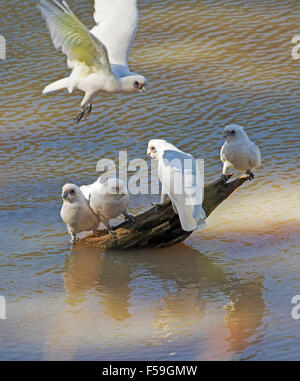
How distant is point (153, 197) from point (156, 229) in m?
1.26

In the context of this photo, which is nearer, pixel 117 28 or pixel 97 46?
pixel 97 46

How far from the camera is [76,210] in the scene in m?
6.89

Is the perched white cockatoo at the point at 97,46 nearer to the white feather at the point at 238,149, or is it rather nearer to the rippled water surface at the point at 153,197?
the white feather at the point at 238,149

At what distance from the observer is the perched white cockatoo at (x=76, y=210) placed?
22.5ft

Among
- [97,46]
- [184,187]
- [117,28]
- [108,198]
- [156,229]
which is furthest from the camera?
[117,28]

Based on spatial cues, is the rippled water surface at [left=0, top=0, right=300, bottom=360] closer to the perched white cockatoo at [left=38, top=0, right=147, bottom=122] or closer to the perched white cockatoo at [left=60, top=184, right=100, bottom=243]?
the perched white cockatoo at [left=60, top=184, right=100, bottom=243]

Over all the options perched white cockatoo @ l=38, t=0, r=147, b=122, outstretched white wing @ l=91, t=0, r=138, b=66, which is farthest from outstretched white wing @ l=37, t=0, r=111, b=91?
outstretched white wing @ l=91, t=0, r=138, b=66

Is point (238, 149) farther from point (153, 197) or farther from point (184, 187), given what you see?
point (153, 197)

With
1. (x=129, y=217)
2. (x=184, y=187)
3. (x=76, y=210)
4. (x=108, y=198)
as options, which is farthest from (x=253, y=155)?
(x=76, y=210)

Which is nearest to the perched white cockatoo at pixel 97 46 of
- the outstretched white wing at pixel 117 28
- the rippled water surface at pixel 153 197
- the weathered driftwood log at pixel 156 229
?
the outstretched white wing at pixel 117 28

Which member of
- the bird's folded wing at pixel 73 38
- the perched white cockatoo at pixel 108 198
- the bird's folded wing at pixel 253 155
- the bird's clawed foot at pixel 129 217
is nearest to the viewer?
the bird's folded wing at pixel 73 38

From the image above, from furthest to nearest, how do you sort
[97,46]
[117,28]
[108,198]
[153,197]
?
[153,197] → [117,28] → [108,198] → [97,46]

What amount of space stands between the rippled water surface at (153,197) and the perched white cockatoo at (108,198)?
0.44 m
